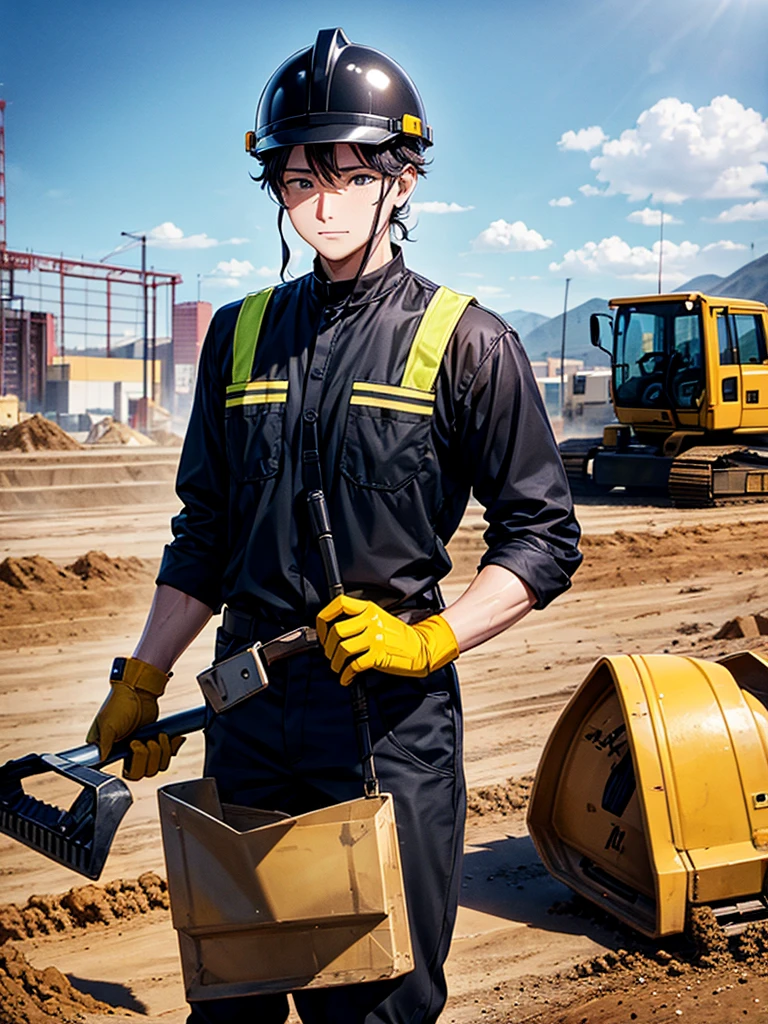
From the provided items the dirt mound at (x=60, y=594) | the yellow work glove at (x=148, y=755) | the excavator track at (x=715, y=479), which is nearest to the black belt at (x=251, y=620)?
the yellow work glove at (x=148, y=755)

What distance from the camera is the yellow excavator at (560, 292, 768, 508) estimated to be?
1154 cm

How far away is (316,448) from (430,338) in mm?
230

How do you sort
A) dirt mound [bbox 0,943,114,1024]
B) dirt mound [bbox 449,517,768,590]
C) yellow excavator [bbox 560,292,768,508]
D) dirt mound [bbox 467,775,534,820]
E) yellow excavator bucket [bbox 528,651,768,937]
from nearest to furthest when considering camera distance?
dirt mound [bbox 0,943,114,1024], yellow excavator bucket [bbox 528,651,768,937], dirt mound [bbox 467,775,534,820], dirt mound [bbox 449,517,768,590], yellow excavator [bbox 560,292,768,508]

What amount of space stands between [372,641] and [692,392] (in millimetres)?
10883

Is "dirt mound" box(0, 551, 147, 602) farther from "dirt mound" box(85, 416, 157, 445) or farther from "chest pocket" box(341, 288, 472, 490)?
"dirt mound" box(85, 416, 157, 445)

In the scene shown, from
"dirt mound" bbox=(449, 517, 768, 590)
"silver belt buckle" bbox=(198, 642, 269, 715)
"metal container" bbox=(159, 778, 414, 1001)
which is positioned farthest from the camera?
"dirt mound" bbox=(449, 517, 768, 590)

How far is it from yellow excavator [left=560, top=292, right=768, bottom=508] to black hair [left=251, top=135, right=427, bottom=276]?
9909 millimetres

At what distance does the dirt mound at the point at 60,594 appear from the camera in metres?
8.21

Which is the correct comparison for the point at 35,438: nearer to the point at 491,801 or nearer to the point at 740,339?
the point at 740,339

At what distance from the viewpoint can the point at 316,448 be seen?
5.52 feet

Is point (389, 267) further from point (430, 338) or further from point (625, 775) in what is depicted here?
point (625, 775)

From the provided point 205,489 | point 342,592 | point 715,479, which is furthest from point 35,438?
point 342,592

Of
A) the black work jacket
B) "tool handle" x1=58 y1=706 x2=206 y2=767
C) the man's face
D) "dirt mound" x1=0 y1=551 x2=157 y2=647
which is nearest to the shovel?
"tool handle" x1=58 y1=706 x2=206 y2=767

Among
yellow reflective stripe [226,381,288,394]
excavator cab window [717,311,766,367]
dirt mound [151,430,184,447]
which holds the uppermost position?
excavator cab window [717,311,766,367]
